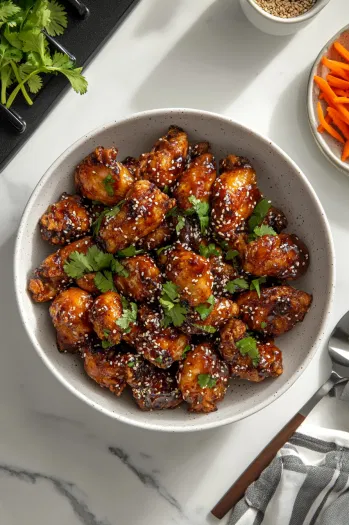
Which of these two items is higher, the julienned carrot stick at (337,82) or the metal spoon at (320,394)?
the julienned carrot stick at (337,82)

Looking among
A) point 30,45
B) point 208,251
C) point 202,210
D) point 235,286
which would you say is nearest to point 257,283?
point 235,286

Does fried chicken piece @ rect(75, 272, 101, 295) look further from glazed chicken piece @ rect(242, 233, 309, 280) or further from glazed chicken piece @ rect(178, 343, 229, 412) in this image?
glazed chicken piece @ rect(242, 233, 309, 280)

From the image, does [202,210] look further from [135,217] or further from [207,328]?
[207,328]

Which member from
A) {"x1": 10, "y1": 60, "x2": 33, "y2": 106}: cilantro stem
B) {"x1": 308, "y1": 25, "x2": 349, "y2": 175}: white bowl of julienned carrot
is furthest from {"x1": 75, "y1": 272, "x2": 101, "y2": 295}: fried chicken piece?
{"x1": 308, "y1": 25, "x2": 349, "y2": 175}: white bowl of julienned carrot

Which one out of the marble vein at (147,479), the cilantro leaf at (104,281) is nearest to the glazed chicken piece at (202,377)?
the cilantro leaf at (104,281)

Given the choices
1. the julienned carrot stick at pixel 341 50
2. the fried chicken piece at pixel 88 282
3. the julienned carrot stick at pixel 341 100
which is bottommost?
the fried chicken piece at pixel 88 282

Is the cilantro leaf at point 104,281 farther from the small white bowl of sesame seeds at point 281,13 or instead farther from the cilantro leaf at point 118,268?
the small white bowl of sesame seeds at point 281,13
